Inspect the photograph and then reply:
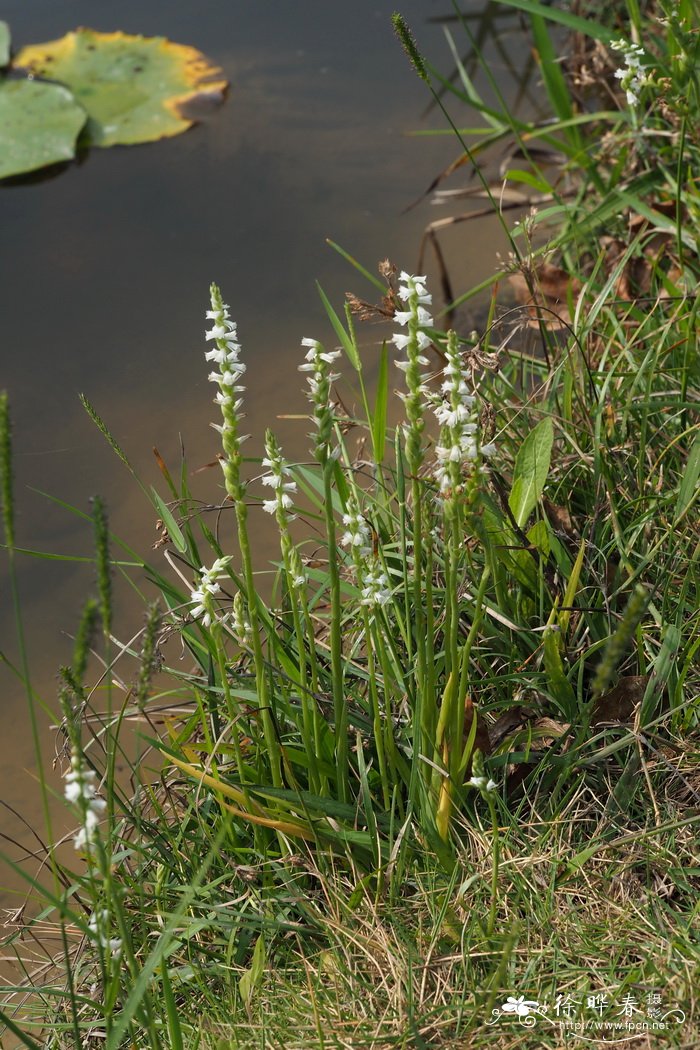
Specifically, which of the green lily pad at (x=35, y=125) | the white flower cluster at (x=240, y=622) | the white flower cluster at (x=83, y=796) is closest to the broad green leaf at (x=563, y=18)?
the white flower cluster at (x=240, y=622)

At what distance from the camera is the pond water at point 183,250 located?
3256mm

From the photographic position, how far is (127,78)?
498cm

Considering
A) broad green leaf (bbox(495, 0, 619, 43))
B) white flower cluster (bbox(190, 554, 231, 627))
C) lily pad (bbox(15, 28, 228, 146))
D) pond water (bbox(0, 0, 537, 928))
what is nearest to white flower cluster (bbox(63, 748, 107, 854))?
white flower cluster (bbox(190, 554, 231, 627))

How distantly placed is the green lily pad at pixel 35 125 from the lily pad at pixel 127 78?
0.45ft

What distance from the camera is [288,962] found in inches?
67.4

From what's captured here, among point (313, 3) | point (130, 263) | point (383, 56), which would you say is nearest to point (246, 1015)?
point (130, 263)

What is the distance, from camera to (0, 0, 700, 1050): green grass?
149cm

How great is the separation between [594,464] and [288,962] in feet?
3.92

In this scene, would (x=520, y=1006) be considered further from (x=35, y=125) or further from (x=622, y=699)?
(x=35, y=125)

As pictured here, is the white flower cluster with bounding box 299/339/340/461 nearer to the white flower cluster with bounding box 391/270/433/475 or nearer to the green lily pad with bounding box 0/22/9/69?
the white flower cluster with bounding box 391/270/433/475

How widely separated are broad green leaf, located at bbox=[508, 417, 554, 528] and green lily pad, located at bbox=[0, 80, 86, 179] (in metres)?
3.31

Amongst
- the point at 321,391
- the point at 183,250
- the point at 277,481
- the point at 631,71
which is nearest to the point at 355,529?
the point at 277,481

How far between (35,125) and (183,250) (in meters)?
1.17

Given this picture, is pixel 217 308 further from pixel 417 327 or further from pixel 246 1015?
pixel 246 1015
